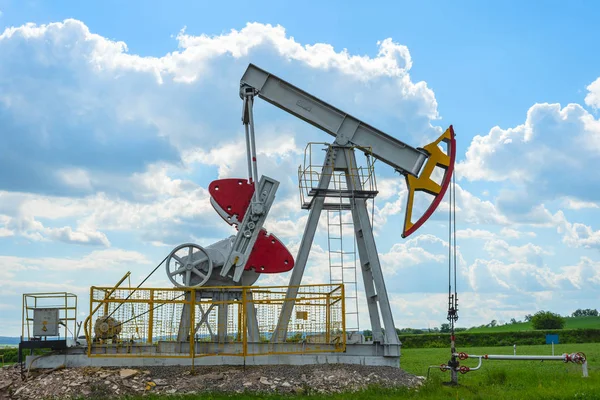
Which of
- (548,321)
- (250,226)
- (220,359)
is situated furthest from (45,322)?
(548,321)

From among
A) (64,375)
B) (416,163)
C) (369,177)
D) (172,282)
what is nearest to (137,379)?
(64,375)

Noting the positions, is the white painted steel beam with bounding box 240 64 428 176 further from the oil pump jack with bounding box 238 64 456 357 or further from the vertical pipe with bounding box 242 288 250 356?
the vertical pipe with bounding box 242 288 250 356

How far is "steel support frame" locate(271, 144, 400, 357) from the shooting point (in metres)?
13.2

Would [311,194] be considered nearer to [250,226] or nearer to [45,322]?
[250,226]

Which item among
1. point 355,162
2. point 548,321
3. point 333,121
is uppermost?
point 333,121

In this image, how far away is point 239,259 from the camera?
13570 millimetres

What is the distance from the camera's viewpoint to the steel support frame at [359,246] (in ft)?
43.2

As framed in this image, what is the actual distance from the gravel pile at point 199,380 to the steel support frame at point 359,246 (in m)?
1.11

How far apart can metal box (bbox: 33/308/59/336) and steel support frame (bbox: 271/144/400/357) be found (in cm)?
435

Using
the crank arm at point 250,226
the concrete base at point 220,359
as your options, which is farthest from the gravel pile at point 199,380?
the crank arm at point 250,226

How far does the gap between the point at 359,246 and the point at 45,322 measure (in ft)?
21.1

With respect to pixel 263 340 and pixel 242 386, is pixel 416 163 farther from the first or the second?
pixel 242 386

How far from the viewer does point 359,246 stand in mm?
13742

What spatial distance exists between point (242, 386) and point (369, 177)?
16.9ft
